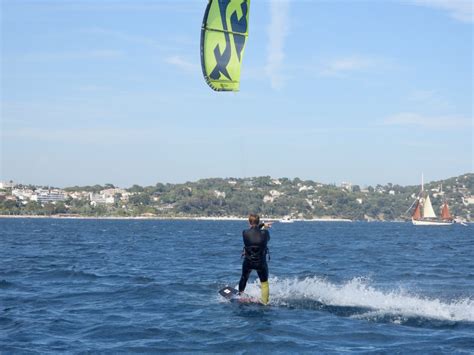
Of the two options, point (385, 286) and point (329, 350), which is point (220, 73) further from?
point (385, 286)

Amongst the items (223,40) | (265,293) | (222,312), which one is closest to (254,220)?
(265,293)

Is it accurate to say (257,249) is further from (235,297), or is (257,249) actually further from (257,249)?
(235,297)

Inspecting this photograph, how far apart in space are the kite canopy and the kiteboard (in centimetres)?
426

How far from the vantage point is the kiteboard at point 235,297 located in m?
15.6

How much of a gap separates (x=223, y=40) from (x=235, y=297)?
524cm

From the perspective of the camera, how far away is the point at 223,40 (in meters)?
14.2

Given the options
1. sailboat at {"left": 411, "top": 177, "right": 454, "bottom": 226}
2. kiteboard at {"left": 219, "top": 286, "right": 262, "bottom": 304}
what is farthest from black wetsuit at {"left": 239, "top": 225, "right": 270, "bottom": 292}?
sailboat at {"left": 411, "top": 177, "right": 454, "bottom": 226}

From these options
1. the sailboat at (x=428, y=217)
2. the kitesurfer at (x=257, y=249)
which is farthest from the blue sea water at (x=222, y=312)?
the sailboat at (x=428, y=217)

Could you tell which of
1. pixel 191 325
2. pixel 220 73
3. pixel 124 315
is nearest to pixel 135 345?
pixel 191 325

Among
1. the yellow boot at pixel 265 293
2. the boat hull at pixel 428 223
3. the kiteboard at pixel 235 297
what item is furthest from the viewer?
the boat hull at pixel 428 223

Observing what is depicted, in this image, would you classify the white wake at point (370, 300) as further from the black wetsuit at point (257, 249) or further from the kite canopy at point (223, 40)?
the kite canopy at point (223, 40)

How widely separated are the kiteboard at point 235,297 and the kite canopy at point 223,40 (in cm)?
426

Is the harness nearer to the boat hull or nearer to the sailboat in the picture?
the sailboat

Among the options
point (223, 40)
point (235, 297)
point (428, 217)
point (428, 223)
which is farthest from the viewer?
point (428, 217)
